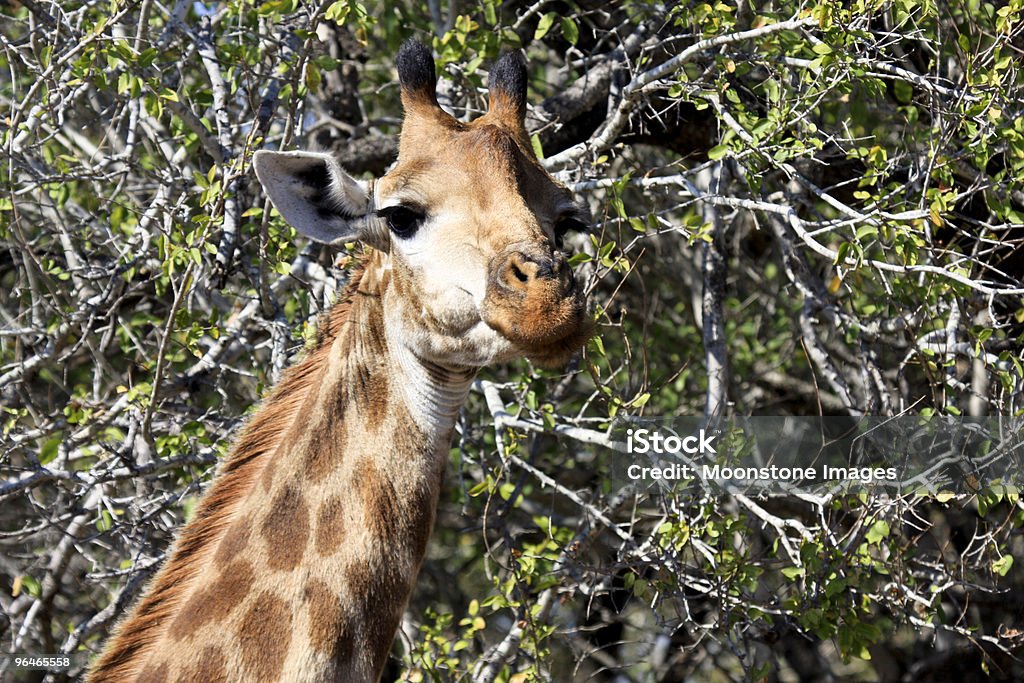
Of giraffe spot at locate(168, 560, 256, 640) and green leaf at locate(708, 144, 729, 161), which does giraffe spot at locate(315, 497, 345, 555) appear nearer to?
giraffe spot at locate(168, 560, 256, 640)

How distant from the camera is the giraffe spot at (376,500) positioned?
11.0ft

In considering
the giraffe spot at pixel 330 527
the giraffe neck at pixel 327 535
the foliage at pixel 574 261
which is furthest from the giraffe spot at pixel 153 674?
the foliage at pixel 574 261

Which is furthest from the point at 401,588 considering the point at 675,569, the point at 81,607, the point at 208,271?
the point at 81,607

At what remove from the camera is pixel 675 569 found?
460 cm

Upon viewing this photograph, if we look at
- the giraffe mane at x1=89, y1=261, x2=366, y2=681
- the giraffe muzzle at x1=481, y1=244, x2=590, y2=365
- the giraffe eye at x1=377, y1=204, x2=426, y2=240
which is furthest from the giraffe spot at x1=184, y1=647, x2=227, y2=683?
the giraffe eye at x1=377, y1=204, x2=426, y2=240

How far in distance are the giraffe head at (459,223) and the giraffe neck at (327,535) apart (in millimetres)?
168

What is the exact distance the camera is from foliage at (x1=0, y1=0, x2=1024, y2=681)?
4406 millimetres

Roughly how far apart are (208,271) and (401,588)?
223cm

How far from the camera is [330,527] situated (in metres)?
3.35

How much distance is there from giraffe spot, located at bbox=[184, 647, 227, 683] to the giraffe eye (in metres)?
1.32

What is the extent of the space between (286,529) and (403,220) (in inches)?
38.9

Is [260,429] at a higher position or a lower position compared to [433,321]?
lower

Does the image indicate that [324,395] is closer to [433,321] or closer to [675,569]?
[433,321]

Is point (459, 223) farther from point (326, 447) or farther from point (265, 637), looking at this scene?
point (265, 637)
